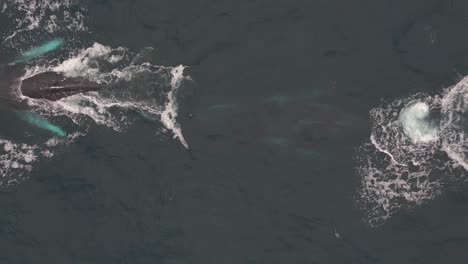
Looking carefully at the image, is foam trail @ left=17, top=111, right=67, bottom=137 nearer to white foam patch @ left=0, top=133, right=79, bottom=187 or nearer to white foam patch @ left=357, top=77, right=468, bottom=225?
white foam patch @ left=0, top=133, right=79, bottom=187

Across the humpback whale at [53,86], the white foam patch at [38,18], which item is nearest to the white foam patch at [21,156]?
the humpback whale at [53,86]

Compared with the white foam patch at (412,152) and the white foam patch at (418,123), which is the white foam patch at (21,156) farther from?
the white foam patch at (418,123)

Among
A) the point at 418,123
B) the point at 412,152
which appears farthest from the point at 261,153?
the point at 418,123

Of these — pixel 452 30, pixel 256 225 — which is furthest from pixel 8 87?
pixel 452 30

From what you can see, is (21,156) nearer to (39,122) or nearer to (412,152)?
(39,122)

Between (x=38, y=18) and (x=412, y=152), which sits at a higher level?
(x=412, y=152)

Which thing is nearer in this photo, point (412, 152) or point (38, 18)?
point (412, 152)

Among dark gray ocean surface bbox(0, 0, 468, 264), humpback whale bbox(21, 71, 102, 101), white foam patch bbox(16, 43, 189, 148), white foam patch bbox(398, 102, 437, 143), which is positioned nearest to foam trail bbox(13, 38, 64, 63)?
white foam patch bbox(16, 43, 189, 148)
